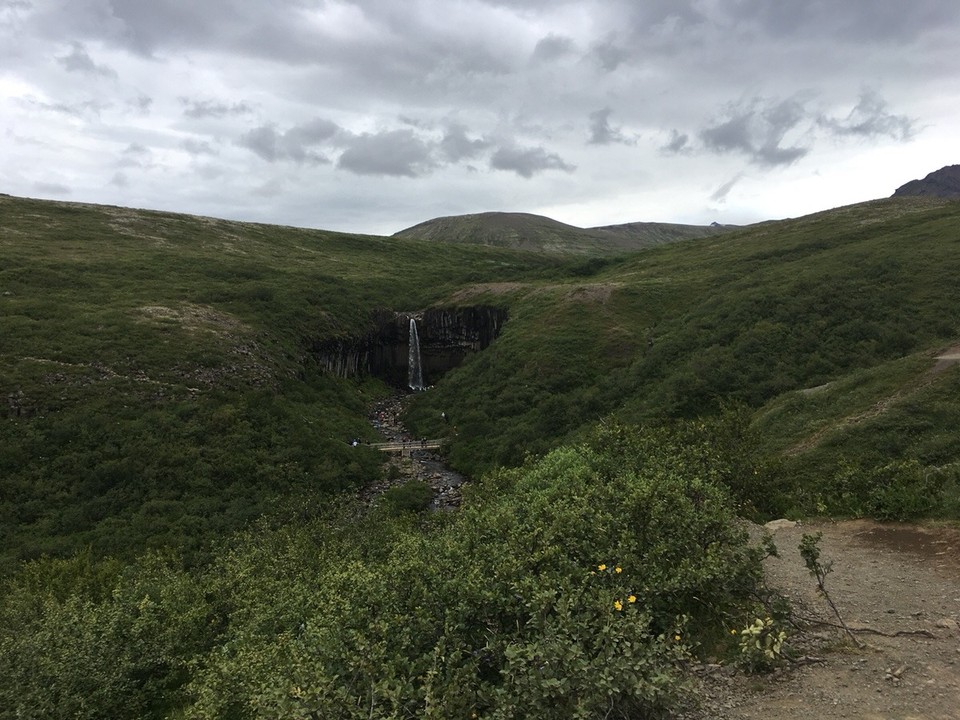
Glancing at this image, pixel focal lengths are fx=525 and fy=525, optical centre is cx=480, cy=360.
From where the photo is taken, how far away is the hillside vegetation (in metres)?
8.60

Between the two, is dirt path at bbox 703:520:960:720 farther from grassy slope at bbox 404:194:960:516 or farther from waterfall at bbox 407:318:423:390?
waterfall at bbox 407:318:423:390

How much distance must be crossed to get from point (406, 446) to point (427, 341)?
23.8 meters

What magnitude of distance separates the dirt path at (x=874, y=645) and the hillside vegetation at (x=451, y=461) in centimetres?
75

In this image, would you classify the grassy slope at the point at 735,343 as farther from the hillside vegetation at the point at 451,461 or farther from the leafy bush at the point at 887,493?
the leafy bush at the point at 887,493

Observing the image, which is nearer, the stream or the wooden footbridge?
the stream

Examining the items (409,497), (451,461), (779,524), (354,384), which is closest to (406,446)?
(451,461)

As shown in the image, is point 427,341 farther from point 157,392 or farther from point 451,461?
point 157,392

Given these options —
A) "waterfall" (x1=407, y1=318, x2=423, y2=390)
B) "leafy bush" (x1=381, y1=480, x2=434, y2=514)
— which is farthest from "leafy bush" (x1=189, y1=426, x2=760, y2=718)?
"waterfall" (x1=407, y1=318, x2=423, y2=390)

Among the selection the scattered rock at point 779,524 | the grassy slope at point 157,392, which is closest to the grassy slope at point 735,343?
the scattered rock at point 779,524

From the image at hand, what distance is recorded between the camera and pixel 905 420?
23859 millimetres

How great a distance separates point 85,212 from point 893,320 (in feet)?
375

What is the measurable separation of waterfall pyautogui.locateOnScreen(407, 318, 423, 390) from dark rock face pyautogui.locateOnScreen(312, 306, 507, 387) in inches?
23.0

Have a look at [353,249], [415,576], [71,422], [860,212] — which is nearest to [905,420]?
[415,576]

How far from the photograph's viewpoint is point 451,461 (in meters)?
42.2
